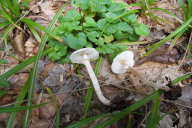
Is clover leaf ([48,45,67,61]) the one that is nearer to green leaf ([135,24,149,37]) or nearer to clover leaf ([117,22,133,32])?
clover leaf ([117,22,133,32])

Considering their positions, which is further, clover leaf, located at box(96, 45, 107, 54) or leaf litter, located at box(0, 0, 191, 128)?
clover leaf, located at box(96, 45, 107, 54)

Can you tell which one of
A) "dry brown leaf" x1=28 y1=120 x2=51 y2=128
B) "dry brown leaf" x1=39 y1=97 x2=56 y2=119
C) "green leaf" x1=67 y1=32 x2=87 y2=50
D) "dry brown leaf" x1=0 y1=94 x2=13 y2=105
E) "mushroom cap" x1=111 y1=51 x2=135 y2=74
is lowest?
"dry brown leaf" x1=28 y1=120 x2=51 y2=128

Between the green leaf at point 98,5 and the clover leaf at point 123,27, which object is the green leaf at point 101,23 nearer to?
the green leaf at point 98,5

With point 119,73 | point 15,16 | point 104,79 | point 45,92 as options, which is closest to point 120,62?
point 119,73

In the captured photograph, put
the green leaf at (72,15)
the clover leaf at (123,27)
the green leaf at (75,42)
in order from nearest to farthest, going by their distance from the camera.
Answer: the green leaf at (75,42), the green leaf at (72,15), the clover leaf at (123,27)

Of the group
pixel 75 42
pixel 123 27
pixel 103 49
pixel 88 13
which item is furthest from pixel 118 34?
pixel 75 42

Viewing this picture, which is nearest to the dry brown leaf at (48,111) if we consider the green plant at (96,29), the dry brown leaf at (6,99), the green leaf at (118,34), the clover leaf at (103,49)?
the dry brown leaf at (6,99)

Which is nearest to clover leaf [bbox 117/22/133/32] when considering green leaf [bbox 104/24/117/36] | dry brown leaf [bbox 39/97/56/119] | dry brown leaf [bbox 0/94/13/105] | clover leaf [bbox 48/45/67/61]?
green leaf [bbox 104/24/117/36]

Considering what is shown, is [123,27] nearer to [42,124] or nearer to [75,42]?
[75,42]

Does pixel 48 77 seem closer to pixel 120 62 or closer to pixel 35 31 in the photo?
pixel 35 31
